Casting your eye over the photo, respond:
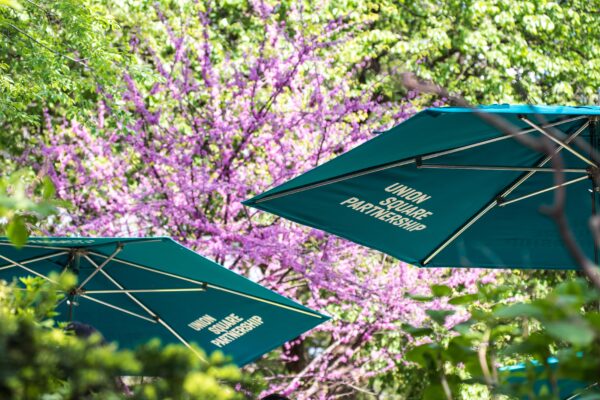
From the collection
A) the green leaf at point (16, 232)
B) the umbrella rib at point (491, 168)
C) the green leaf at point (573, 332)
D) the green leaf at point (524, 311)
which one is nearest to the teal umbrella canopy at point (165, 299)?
the umbrella rib at point (491, 168)

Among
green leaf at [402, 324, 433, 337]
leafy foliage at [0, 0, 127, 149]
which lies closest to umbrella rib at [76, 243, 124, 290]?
leafy foliage at [0, 0, 127, 149]

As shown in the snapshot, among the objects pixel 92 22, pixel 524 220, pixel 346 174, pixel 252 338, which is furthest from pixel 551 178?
pixel 92 22

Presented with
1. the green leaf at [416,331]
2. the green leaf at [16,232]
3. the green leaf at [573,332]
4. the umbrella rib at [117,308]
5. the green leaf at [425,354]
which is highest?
the green leaf at [573,332]

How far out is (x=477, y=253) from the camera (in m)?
5.15

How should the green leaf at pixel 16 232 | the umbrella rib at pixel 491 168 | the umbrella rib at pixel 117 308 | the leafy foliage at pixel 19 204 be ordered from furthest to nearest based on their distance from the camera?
1. the umbrella rib at pixel 117 308
2. the umbrella rib at pixel 491 168
3. the green leaf at pixel 16 232
4. the leafy foliage at pixel 19 204

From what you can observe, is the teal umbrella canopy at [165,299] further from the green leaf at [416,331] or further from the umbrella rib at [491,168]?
the green leaf at [416,331]

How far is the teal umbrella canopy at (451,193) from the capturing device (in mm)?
3961

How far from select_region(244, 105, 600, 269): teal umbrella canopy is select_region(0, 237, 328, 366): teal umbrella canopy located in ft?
1.92

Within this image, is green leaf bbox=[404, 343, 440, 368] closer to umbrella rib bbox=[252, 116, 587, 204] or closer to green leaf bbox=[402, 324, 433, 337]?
green leaf bbox=[402, 324, 433, 337]

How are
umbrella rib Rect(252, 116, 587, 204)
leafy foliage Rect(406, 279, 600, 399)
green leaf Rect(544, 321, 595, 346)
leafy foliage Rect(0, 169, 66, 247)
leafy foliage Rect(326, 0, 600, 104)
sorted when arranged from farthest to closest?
1. leafy foliage Rect(326, 0, 600, 104)
2. umbrella rib Rect(252, 116, 587, 204)
3. leafy foliage Rect(0, 169, 66, 247)
4. leafy foliage Rect(406, 279, 600, 399)
5. green leaf Rect(544, 321, 595, 346)

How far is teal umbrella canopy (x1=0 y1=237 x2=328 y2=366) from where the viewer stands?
4.81 meters

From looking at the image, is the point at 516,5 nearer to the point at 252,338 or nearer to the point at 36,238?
the point at 252,338

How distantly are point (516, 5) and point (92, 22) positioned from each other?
686cm

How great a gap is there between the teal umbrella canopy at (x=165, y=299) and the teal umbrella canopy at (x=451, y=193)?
1.92 feet
